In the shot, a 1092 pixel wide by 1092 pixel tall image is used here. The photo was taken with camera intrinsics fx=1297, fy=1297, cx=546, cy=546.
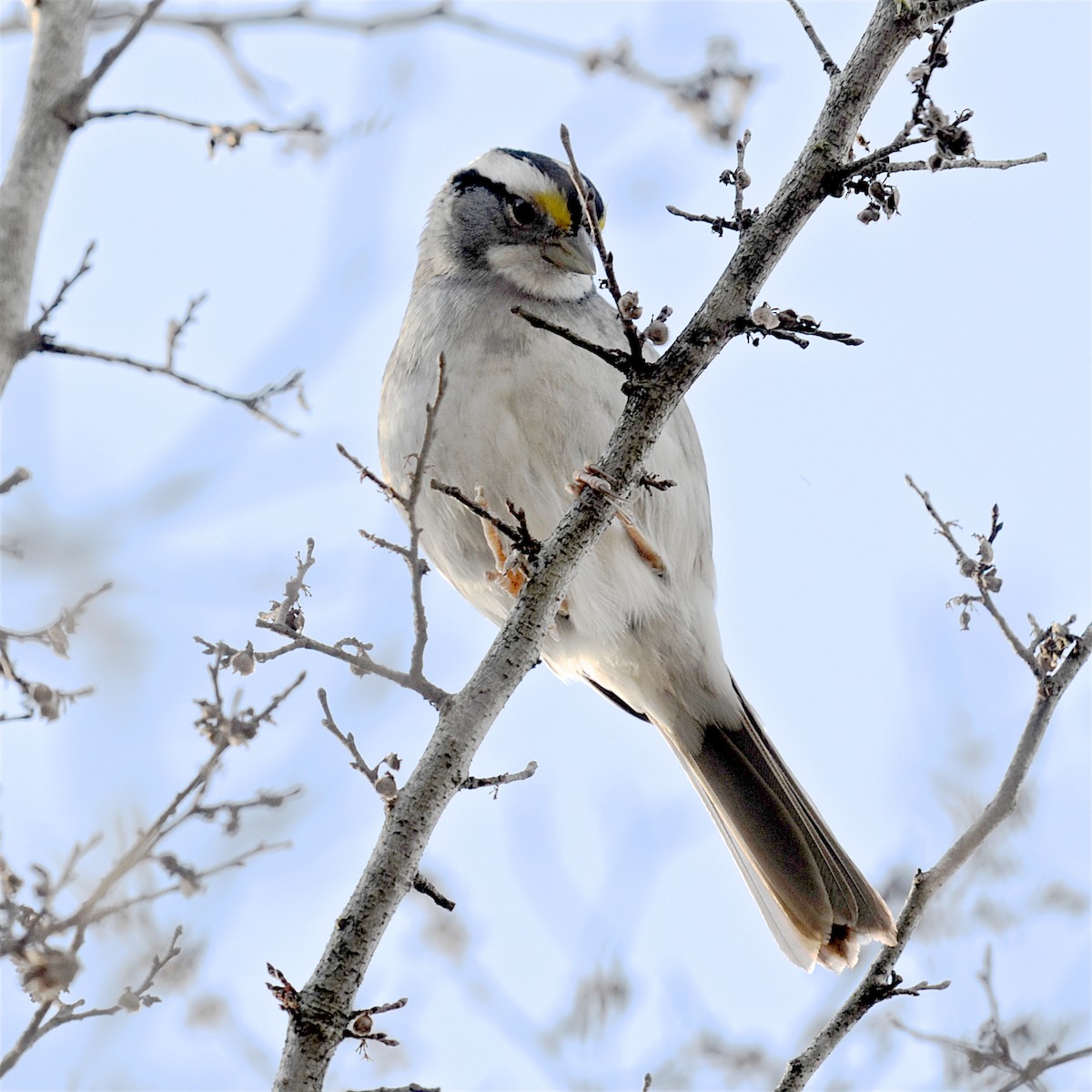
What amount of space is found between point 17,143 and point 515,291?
187cm

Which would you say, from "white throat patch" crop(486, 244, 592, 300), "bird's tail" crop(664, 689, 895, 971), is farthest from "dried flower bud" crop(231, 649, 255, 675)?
"bird's tail" crop(664, 689, 895, 971)

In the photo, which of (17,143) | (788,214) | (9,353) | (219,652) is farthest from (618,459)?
(17,143)

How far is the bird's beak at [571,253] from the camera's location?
486 cm

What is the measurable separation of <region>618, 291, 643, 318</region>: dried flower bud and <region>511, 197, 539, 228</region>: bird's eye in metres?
2.38

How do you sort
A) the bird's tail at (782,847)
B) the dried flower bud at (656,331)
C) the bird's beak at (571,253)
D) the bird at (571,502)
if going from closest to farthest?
the dried flower bud at (656,331)
the bird at (571,502)
the bird's tail at (782,847)
the bird's beak at (571,253)

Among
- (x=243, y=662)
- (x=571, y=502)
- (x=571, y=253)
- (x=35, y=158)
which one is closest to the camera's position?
(x=243, y=662)

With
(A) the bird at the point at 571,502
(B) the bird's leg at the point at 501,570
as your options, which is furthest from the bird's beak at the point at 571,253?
(B) the bird's leg at the point at 501,570

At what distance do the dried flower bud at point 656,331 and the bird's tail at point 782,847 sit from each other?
250 centimetres

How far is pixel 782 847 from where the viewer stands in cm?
502

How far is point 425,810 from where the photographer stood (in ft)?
9.81

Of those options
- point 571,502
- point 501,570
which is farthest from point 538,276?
point 501,570

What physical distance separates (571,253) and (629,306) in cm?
212

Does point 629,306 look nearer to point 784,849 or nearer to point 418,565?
point 418,565

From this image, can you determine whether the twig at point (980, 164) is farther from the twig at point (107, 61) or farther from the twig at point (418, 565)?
the twig at point (107, 61)
